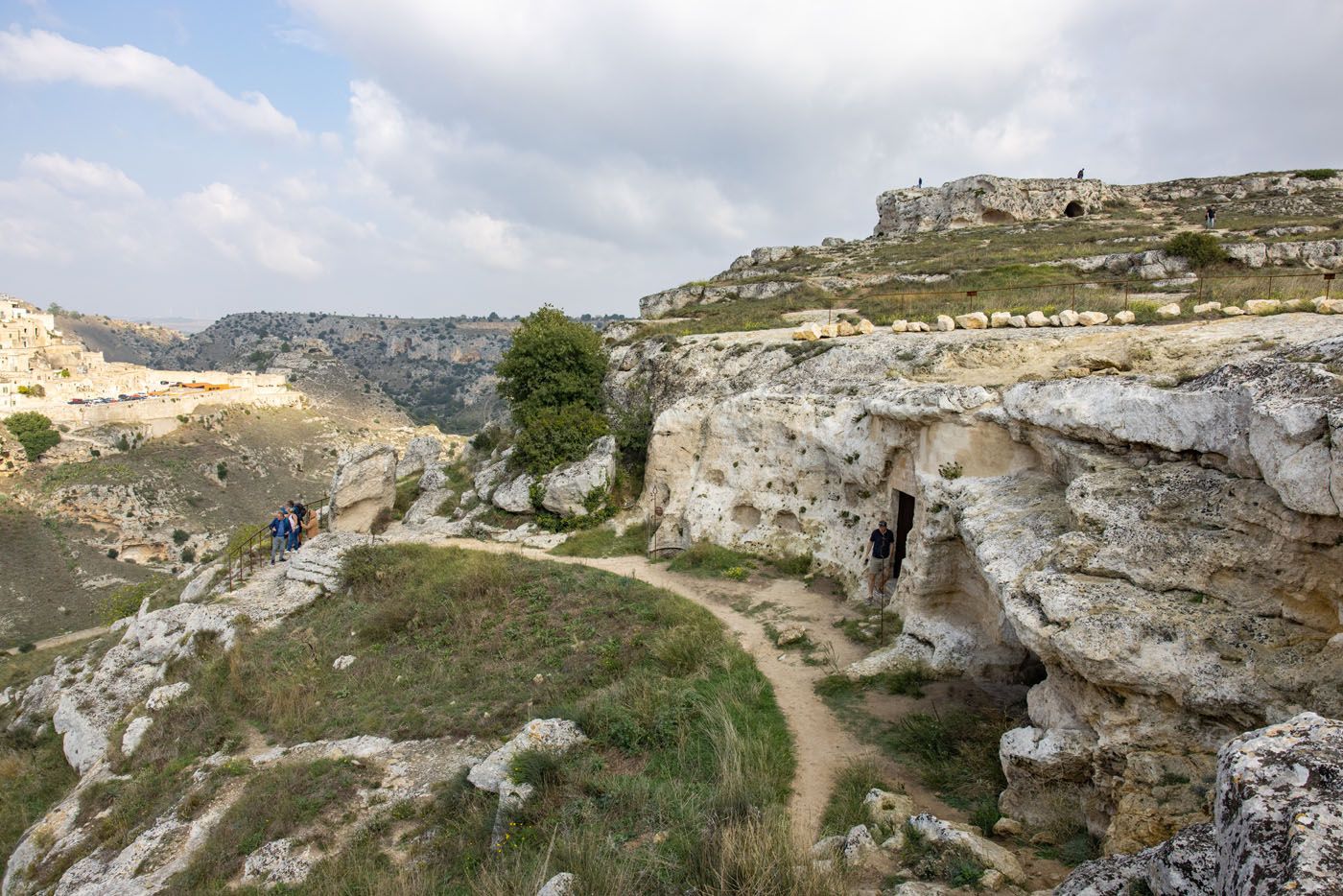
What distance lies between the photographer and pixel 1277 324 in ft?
31.7

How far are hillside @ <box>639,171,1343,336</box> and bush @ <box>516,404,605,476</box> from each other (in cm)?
581

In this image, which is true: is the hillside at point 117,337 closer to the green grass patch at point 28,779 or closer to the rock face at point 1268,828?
the green grass patch at point 28,779

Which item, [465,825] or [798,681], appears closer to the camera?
[465,825]

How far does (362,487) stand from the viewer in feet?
68.2

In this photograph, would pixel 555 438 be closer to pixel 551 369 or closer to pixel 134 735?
pixel 551 369

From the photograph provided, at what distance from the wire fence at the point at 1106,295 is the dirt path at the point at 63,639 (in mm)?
33090

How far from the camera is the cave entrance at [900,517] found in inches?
518

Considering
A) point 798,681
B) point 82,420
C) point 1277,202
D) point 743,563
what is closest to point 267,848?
point 798,681

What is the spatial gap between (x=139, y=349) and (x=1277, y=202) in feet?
471

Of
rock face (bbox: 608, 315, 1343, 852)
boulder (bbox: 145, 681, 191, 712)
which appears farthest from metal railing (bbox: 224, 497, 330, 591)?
rock face (bbox: 608, 315, 1343, 852)

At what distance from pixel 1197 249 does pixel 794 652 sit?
2265 cm

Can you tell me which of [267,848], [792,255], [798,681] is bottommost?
[267,848]

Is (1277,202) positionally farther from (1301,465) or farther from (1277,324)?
(1301,465)

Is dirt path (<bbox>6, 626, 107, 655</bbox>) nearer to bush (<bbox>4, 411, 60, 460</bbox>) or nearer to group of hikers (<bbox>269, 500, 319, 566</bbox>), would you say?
group of hikers (<bbox>269, 500, 319, 566</bbox>)
